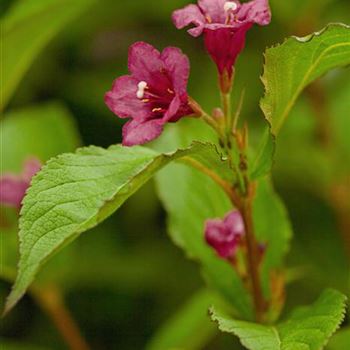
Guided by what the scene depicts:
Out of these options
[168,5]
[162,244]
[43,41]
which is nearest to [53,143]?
[43,41]

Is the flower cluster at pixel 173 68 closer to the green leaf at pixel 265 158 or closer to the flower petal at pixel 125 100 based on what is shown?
the flower petal at pixel 125 100

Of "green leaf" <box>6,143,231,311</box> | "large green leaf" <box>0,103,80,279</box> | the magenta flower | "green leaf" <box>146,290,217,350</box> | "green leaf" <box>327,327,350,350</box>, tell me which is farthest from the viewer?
"large green leaf" <box>0,103,80,279</box>

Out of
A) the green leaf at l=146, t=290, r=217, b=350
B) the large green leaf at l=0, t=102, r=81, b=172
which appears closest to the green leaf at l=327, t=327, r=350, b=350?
the green leaf at l=146, t=290, r=217, b=350

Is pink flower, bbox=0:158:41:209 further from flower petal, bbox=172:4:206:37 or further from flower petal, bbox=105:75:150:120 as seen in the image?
flower petal, bbox=172:4:206:37

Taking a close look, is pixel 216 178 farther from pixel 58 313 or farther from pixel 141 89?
pixel 58 313

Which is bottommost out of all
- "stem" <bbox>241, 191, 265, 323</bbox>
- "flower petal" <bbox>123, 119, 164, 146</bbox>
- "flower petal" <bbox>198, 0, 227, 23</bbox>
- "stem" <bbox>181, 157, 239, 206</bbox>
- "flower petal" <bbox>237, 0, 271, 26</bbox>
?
"stem" <bbox>241, 191, 265, 323</bbox>

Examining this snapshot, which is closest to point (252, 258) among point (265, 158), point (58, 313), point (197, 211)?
point (265, 158)
